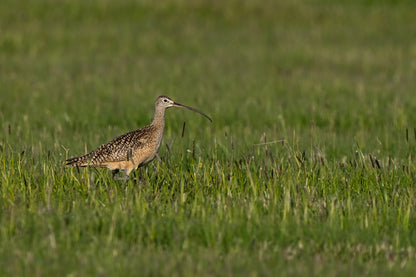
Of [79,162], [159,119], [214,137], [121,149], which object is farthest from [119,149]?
[214,137]

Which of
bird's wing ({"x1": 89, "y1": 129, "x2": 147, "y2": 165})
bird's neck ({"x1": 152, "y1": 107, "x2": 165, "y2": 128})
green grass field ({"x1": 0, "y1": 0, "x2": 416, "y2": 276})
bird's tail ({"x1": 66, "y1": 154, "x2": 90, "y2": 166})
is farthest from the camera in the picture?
bird's neck ({"x1": 152, "y1": 107, "x2": 165, "y2": 128})

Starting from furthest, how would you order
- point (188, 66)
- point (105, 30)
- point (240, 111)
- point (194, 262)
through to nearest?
point (105, 30), point (188, 66), point (240, 111), point (194, 262)

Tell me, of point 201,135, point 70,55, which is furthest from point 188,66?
point 201,135

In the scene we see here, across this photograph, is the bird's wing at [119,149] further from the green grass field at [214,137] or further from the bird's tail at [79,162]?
the green grass field at [214,137]

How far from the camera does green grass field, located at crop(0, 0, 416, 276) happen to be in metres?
5.98

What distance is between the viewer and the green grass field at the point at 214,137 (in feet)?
19.6

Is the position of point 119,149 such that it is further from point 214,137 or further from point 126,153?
point 214,137

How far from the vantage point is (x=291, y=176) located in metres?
7.99

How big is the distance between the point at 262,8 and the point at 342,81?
12.9 meters

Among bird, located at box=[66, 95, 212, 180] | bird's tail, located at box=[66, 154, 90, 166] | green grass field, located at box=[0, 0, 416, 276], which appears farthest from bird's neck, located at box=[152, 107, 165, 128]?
bird's tail, located at box=[66, 154, 90, 166]

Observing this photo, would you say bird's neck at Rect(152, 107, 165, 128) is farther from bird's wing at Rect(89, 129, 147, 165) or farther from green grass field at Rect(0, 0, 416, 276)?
green grass field at Rect(0, 0, 416, 276)

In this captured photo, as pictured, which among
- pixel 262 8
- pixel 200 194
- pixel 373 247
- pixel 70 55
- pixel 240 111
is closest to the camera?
pixel 373 247

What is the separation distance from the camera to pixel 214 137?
1089cm

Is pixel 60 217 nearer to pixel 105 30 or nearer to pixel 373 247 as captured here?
pixel 373 247
